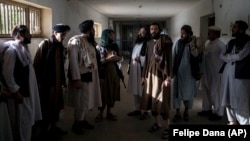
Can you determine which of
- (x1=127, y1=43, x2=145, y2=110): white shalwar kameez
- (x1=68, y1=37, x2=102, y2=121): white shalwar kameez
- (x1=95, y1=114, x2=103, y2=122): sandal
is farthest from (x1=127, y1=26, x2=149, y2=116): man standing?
(x1=68, y1=37, x2=102, y2=121): white shalwar kameez

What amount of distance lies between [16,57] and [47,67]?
560mm

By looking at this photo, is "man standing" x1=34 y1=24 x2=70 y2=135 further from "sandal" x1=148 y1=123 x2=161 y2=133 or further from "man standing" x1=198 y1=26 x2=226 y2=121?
"man standing" x1=198 y1=26 x2=226 y2=121

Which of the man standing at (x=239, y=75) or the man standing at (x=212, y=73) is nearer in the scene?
the man standing at (x=239, y=75)

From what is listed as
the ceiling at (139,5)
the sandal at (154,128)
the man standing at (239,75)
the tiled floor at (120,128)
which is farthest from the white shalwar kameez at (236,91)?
the ceiling at (139,5)

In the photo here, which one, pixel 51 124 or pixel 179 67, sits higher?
pixel 179 67

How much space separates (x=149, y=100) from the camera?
3307mm

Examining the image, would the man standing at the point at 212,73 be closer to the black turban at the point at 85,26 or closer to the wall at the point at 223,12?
the wall at the point at 223,12

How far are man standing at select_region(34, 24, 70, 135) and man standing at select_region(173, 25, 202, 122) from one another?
1.61m

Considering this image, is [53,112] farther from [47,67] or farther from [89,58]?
[89,58]

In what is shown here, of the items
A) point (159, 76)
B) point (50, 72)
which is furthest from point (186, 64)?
point (50, 72)

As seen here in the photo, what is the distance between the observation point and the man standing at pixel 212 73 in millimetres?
3768

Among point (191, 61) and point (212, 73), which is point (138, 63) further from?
point (212, 73)

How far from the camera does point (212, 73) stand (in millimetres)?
3846

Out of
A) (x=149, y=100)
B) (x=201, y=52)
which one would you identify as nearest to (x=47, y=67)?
(x=149, y=100)
